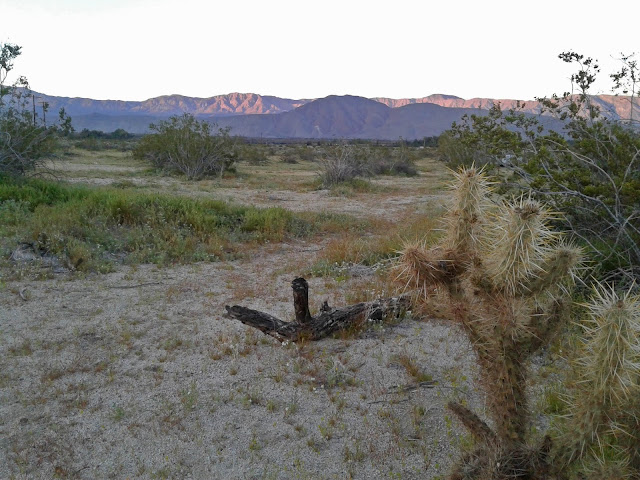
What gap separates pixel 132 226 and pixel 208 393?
5.98 metres

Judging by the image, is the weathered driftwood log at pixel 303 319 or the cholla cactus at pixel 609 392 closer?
the cholla cactus at pixel 609 392

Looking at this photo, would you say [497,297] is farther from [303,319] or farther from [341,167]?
[341,167]

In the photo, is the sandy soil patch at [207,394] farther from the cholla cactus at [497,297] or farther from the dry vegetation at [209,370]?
the cholla cactus at [497,297]

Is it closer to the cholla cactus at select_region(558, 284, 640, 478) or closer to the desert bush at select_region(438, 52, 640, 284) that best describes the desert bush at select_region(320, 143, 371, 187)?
the desert bush at select_region(438, 52, 640, 284)

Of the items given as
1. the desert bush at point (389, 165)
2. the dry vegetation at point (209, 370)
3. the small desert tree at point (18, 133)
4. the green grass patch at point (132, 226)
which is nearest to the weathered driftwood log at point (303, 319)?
the dry vegetation at point (209, 370)

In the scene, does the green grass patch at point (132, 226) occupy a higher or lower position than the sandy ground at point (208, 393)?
higher

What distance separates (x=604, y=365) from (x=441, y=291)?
934 mm

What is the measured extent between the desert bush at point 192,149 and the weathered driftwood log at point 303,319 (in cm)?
1606

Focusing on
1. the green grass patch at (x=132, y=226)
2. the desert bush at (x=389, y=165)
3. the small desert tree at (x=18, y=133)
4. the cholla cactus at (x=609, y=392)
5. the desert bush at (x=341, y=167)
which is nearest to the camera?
the cholla cactus at (x=609, y=392)

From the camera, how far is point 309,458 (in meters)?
3.35

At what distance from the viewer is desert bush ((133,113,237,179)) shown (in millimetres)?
20656

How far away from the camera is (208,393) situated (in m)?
4.14

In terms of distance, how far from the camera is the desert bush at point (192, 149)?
813 inches

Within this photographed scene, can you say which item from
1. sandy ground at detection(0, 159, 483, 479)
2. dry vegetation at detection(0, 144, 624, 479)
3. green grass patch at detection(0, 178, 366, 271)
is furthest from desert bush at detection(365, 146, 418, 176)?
sandy ground at detection(0, 159, 483, 479)
